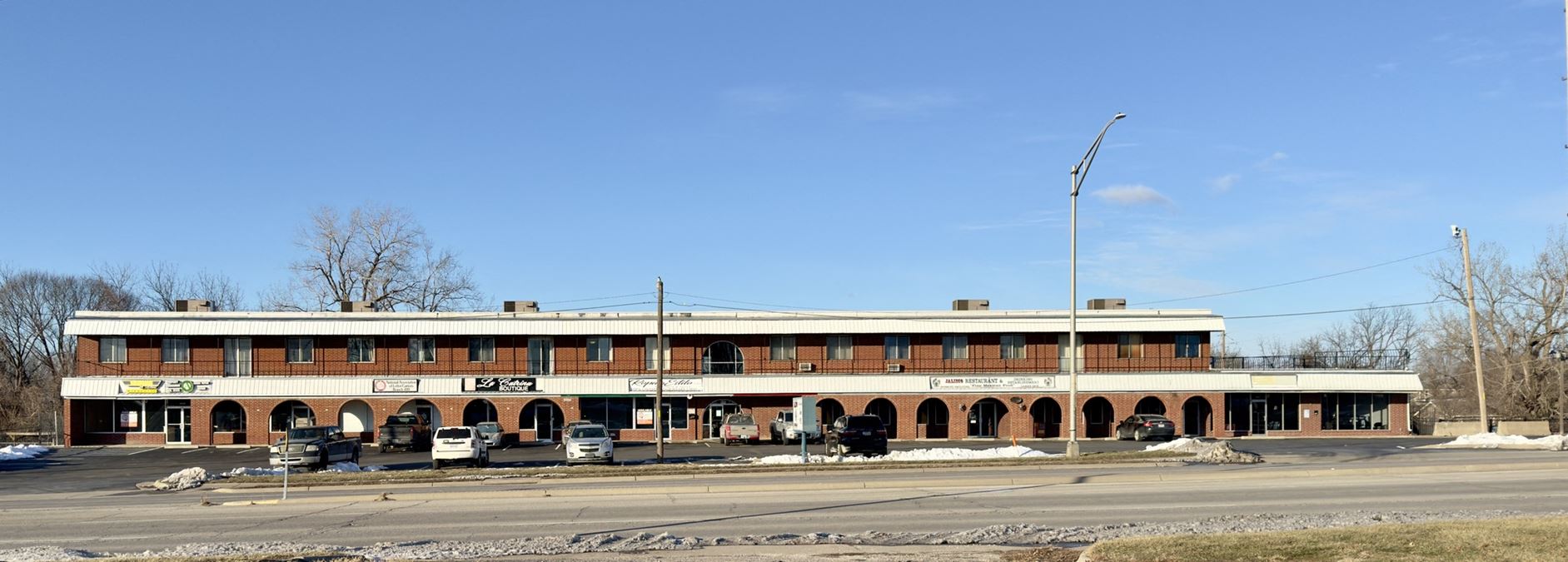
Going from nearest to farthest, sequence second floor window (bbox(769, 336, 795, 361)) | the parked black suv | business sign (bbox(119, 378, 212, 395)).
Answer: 1. the parked black suv
2. business sign (bbox(119, 378, 212, 395))
3. second floor window (bbox(769, 336, 795, 361))

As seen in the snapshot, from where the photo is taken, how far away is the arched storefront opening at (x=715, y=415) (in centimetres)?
5762

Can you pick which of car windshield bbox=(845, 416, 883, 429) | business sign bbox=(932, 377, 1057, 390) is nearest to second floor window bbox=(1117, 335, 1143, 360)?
business sign bbox=(932, 377, 1057, 390)

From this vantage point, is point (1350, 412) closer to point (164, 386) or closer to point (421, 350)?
point (421, 350)

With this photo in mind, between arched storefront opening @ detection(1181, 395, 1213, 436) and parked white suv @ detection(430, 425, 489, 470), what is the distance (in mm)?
35385

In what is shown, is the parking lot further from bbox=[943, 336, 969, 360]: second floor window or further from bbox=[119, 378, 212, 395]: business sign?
bbox=[943, 336, 969, 360]: second floor window

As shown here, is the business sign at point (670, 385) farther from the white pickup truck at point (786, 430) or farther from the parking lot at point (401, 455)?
the white pickup truck at point (786, 430)

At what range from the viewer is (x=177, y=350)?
2244 inches

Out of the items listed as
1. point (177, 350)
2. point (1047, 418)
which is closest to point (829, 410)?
point (1047, 418)

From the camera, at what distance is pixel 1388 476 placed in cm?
2864

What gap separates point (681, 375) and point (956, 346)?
13.4 metres

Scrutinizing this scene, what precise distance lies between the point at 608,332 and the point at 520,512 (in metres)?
36.0

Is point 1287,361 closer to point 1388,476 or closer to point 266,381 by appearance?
point 1388,476

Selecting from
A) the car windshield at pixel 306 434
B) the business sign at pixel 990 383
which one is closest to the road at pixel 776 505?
the car windshield at pixel 306 434

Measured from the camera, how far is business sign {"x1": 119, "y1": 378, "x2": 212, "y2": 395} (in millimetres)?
55844
